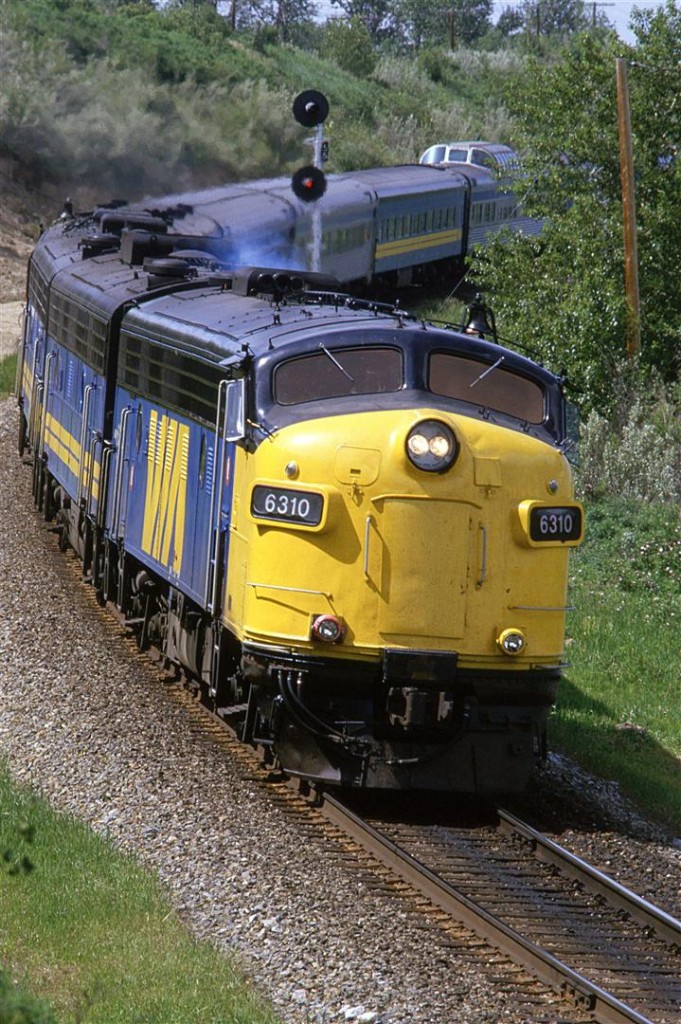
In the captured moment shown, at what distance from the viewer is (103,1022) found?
6.61 metres

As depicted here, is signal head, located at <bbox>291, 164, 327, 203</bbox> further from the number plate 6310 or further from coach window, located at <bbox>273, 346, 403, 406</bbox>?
the number plate 6310

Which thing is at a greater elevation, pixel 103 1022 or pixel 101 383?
pixel 101 383

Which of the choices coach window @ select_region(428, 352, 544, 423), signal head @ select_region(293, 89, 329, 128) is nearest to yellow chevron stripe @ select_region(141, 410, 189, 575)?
coach window @ select_region(428, 352, 544, 423)

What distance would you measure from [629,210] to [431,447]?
50.6 ft

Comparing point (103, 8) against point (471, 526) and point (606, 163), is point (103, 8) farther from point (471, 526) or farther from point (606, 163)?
point (471, 526)

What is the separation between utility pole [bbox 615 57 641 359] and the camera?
23.4 metres

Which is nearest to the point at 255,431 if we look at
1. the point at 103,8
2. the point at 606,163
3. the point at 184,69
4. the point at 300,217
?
the point at 606,163

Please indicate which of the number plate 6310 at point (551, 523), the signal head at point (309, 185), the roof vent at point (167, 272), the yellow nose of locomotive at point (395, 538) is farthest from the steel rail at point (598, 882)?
the signal head at point (309, 185)

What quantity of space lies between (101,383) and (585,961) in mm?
8249

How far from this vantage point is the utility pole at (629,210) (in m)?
23.4

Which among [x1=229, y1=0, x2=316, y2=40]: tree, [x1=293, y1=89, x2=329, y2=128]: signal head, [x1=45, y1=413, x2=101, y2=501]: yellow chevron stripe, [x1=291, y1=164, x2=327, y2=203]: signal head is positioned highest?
[x1=229, y1=0, x2=316, y2=40]: tree

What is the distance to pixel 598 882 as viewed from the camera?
29.0 feet

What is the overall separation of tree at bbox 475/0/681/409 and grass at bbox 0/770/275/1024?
16368mm

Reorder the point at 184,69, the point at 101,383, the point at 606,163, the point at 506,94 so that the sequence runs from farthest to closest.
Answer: the point at 184,69, the point at 506,94, the point at 606,163, the point at 101,383
